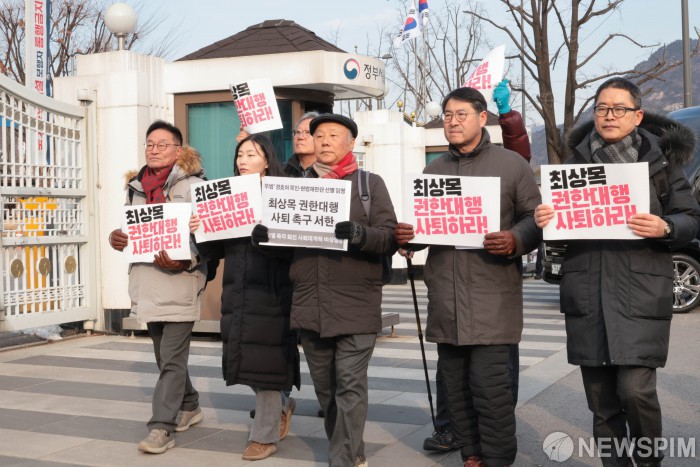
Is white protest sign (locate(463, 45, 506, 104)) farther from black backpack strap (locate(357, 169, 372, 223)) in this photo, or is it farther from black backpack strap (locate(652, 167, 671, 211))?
black backpack strap (locate(652, 167, 671, 211))

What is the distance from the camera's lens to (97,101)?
10.8 m

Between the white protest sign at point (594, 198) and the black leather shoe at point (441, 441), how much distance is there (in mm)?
1550

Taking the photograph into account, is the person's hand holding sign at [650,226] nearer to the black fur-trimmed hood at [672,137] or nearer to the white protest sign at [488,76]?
the black fur-trimmed hood at [672,137]

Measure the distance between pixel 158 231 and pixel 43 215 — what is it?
4789mm

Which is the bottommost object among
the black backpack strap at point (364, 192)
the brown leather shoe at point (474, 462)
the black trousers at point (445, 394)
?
the brown leather shoe at point (474, 462)

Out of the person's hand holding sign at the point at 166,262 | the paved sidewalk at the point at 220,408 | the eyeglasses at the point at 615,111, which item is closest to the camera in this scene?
the eyeglasses at the point at 615,111

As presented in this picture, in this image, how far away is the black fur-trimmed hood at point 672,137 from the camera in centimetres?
450

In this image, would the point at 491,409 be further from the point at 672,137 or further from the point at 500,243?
the point at 672,137

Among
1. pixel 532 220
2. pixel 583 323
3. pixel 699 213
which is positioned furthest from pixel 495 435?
pixel 699 213

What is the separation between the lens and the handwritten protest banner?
549cm

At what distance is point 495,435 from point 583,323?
74cm

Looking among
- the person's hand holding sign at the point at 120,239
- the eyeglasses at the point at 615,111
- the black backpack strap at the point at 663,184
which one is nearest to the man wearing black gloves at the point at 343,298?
the person's hand holding sign at the point at 120,239

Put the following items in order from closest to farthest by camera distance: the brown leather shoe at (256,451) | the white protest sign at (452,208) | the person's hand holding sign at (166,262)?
the white protest sign at (452,208)
the brown leather shoe at (256,451)
the person's hand holding sign at (166,262)

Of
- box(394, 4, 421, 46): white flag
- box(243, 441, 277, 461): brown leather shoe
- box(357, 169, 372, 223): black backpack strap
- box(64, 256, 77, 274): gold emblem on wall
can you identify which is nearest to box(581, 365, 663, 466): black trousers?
box(357, 169, 372, 223): black backpack strap
